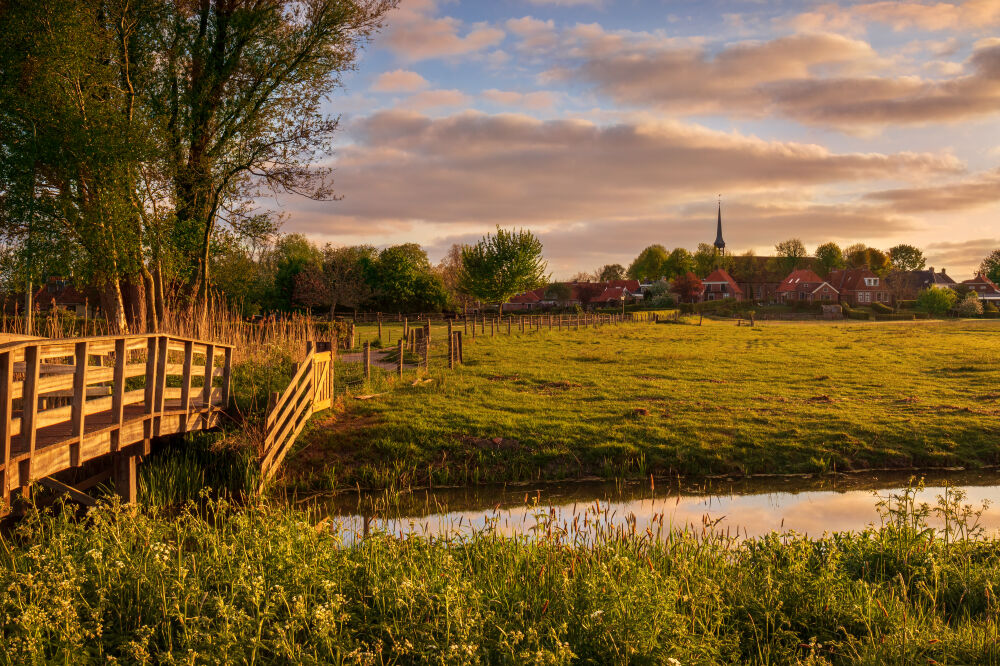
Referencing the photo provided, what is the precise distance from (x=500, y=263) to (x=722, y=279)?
63.2 meters

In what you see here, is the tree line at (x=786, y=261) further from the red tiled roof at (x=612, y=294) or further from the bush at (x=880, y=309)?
the bush at (x=880, y=309)

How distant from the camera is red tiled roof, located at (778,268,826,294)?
350 feet

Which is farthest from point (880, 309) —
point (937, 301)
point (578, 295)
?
point (578, 295)

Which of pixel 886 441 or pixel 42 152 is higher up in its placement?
pixel 42 152

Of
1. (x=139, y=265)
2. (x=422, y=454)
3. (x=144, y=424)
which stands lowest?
(x=422, y=454)

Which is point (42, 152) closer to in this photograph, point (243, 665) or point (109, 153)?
point (109, 153)

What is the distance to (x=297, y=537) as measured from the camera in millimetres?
7266

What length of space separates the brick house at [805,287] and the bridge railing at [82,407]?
104 meters

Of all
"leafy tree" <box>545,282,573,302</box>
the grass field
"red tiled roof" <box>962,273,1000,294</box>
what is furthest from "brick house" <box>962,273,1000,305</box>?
the grass field

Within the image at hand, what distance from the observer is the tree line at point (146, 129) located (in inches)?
705

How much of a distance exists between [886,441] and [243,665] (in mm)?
14018

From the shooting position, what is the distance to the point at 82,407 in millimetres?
8305

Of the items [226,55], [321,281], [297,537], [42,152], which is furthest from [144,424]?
[321,281]

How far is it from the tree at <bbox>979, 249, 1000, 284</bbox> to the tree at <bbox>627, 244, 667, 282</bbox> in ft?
186
